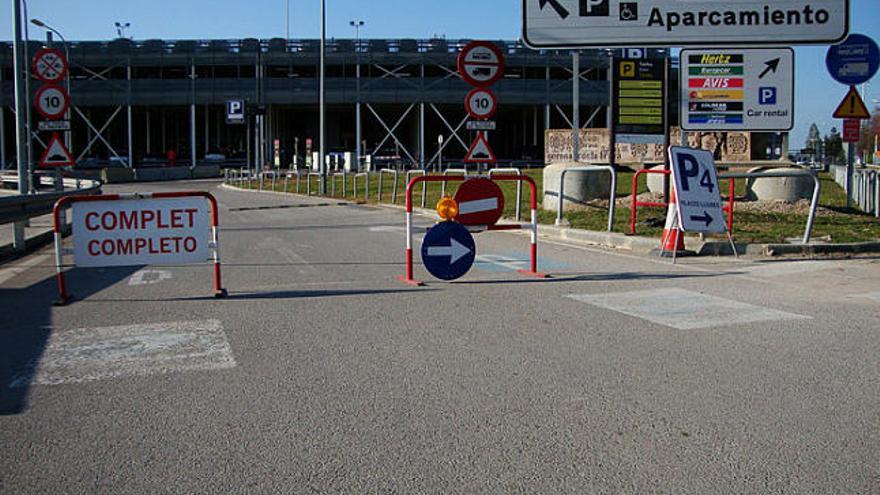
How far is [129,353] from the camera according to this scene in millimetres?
7016

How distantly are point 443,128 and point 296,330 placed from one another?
7389cm

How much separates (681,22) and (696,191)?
3.78m

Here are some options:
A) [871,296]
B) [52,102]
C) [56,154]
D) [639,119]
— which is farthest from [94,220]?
[639,119]

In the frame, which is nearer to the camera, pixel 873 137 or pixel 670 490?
pixel 670 490

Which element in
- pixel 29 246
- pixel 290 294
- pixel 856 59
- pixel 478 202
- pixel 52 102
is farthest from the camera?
pixel 52 102

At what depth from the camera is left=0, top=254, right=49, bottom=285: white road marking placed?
457 inches

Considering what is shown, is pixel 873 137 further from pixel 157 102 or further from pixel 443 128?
pixel 157 102

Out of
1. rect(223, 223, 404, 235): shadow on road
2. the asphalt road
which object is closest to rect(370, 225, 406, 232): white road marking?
rect(223, 223, 404, 235): shadow on road

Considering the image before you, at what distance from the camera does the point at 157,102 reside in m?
67.1

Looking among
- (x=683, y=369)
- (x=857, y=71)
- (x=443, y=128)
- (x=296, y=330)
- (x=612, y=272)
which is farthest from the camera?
(x=443, y=128)

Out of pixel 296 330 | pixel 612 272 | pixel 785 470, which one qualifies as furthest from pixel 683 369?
pixel 612 272

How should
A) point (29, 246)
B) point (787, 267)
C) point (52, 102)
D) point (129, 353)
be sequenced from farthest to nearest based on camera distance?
point (52, 102)
point (29, 246)
point (787, 267)
point (129, 353)

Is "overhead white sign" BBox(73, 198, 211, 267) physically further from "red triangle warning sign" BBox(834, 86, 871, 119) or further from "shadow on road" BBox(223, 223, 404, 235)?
Result: "red triangle warning sign" BBox(834, 86, 871, 119)

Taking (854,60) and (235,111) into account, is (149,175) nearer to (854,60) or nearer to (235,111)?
(235,111)
